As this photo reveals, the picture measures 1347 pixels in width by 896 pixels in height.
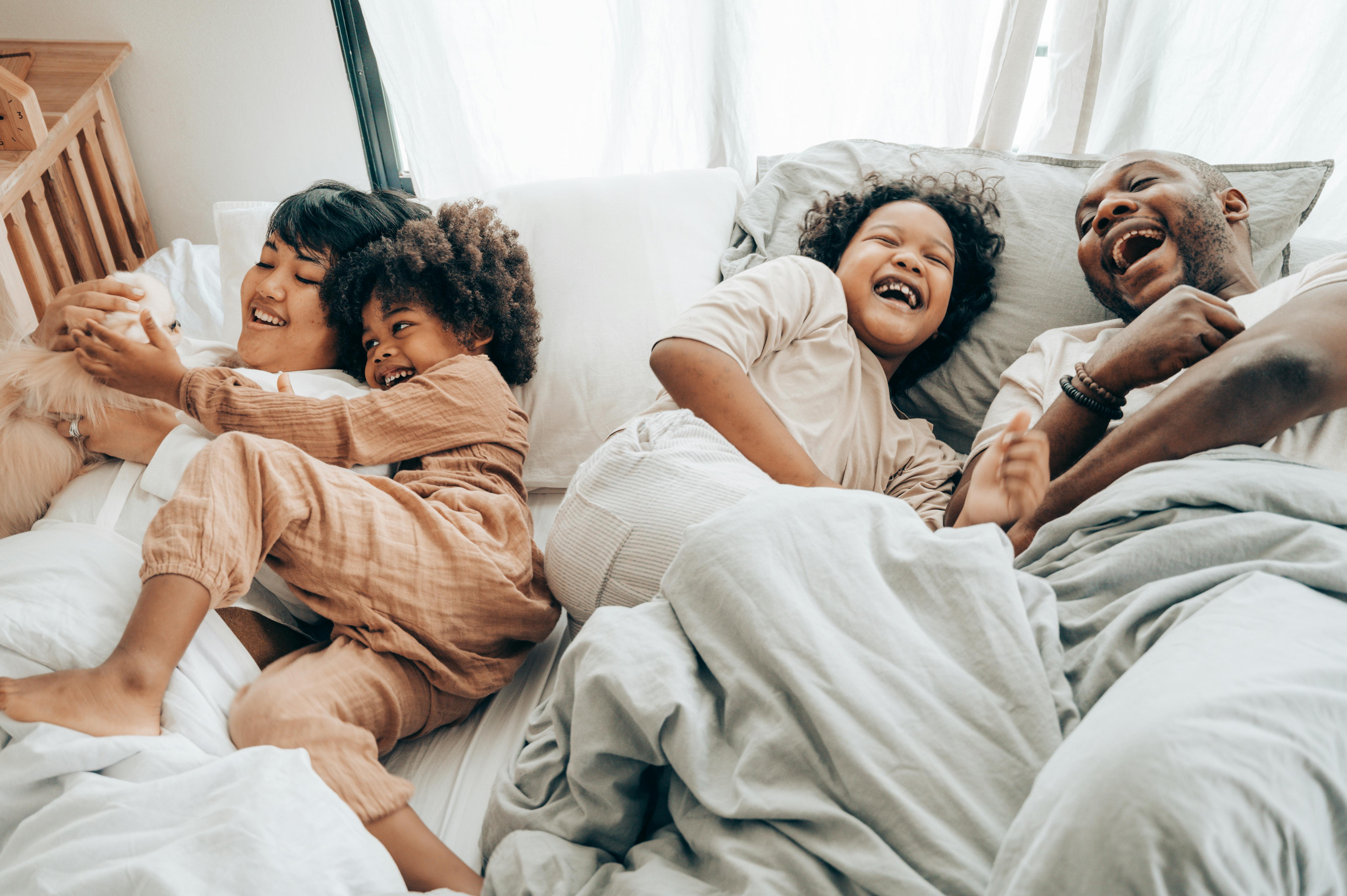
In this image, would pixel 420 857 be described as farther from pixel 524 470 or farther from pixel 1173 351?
pixel 1173 351

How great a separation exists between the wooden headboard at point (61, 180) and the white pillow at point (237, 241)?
0.33 metres

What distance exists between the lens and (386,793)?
76 centimetres

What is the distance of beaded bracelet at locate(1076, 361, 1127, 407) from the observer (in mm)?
1028

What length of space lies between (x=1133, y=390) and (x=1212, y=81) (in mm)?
997

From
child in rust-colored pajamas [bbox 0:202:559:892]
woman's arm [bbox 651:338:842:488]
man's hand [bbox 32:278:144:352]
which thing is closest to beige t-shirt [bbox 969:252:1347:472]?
woman's arm [bbox 651:338:842:488]

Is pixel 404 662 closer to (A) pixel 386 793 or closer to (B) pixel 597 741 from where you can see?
(A) pixel 386 793

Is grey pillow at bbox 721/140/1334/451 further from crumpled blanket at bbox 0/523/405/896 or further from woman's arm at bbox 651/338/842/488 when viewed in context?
crumpled blanket at bbox 0/523/405/896

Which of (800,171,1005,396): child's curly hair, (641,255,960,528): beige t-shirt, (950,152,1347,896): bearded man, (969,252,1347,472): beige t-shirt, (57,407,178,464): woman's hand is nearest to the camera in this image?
(950,152,1347,896): bearded man

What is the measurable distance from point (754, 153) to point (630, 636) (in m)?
1.54

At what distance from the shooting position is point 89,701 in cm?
72

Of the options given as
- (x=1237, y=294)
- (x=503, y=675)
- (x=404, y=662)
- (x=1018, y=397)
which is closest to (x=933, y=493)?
(x=1018, y=397)

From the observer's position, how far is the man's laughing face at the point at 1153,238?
4.01ft

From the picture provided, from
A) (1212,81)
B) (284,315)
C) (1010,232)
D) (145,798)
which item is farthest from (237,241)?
(1212,81)

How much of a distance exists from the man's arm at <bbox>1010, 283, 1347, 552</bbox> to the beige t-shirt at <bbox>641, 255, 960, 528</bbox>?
326 millimetres
